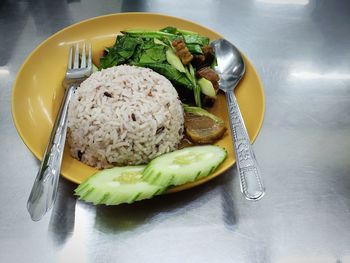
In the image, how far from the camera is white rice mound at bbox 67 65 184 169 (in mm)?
1252

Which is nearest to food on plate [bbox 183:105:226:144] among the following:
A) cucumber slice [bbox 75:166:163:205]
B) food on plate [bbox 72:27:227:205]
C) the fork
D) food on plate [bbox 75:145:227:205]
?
food on plate [bbox 72:27:227:205]

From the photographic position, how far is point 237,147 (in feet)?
4.00

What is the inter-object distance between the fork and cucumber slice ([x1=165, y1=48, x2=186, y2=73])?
0.31 metres

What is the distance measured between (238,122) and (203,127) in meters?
Result: 0.13

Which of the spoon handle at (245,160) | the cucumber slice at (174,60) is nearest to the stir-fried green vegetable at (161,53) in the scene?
the cucumber slice at (174,60)

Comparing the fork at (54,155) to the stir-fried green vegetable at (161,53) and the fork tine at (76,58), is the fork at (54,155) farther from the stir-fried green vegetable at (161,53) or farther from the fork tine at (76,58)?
the stir-fried green vegetable at (161,53)

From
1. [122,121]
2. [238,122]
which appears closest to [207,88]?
[238,122]

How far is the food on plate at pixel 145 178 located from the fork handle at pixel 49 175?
3.0 inches

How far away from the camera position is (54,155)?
3.79 feet

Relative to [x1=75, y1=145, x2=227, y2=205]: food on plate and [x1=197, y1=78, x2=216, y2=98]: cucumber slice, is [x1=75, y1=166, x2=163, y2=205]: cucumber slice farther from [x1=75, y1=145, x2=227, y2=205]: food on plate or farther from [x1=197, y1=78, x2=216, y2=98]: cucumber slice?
[x1=197, y1=78, x2=216, y2=98]: cucumber slice

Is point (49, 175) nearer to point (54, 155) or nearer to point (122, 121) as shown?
point (54, 155)

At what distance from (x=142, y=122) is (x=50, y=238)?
1.49 ft

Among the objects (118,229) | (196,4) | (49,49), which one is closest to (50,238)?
(118,229)

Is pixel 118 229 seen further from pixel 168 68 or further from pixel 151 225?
pixel 168 68
